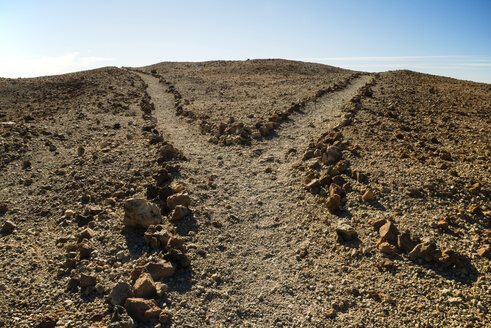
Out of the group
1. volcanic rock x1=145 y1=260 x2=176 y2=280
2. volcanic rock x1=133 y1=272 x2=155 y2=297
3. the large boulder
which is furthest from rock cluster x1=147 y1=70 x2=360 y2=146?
volcanic rock x1=133 y1=272 x2=155 y2=297

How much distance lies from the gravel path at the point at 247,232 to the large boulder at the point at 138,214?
4.25ft

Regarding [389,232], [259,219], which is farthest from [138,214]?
[389,232]

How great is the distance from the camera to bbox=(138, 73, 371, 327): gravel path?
19.0ft

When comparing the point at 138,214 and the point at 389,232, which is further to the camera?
the point at 138,214

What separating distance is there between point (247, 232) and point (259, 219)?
73 cm

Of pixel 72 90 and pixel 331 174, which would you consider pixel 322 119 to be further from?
pixel 72 90

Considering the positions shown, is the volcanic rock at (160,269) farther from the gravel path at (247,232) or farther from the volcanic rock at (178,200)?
the volcanic rock at (178,200)

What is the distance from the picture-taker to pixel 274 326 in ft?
17.9

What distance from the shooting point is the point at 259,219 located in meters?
8.83

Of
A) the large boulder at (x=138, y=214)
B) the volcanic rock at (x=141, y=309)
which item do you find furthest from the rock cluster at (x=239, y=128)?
the volcanic rock at (x=141, y=309)

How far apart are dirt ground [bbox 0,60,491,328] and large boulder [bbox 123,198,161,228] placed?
30cm

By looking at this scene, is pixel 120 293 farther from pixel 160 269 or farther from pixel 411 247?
pixel 411 247

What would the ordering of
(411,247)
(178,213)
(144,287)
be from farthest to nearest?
(178,213) < (411,247) < (144,287)

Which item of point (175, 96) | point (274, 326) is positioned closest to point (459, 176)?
point (274, 326)
